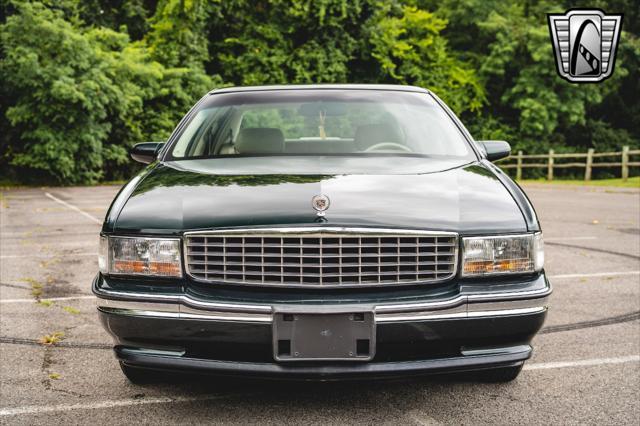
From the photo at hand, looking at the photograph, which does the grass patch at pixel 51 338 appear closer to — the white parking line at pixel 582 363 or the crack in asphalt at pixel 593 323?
the white parking line at pixel 582 363

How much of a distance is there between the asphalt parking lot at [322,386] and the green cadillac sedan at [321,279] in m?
0.36

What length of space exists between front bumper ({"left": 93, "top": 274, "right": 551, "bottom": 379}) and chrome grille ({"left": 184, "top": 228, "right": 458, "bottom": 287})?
0.12 meters

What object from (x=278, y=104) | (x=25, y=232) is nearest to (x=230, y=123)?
(x=278, y=104)

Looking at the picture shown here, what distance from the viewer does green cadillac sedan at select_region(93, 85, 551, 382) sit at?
9.05 feet

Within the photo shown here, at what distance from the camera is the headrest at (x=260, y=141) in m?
4.06

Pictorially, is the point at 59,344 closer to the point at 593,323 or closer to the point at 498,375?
the point at 498,375

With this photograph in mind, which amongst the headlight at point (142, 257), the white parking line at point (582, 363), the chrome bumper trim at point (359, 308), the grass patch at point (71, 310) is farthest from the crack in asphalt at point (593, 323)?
the grass patch at point (71, 310)

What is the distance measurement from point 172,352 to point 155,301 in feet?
0.73

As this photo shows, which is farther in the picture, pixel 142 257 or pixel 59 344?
pixel 59 344

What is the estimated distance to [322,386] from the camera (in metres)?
3.42

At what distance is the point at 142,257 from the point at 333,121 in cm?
206

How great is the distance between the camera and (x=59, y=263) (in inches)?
287

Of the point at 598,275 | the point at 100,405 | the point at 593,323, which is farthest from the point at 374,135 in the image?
the point at 598,275

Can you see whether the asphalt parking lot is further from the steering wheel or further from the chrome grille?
the steering wheel
